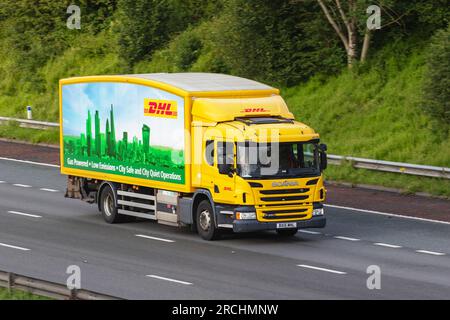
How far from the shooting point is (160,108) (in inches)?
1073

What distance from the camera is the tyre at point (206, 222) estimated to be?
26.3 m

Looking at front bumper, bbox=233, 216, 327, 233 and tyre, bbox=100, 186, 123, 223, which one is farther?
tyre, bbox=100, 186, 123, 223

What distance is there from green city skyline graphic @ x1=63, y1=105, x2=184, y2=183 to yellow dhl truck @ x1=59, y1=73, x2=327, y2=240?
0.08 feet

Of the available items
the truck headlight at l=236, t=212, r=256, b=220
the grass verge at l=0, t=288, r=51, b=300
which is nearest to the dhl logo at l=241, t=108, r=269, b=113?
the truck headlight at l=236, t=212, r=256, b=220

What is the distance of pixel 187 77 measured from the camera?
28.2 meters

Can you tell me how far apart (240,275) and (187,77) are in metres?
6.91

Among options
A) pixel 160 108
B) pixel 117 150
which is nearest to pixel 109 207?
pixel 117 150

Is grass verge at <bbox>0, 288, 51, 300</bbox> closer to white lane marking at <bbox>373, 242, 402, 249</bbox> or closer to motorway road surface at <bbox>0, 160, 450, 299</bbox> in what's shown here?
motorway road surface at <bbox>0, 160, 450, 299</bbox>

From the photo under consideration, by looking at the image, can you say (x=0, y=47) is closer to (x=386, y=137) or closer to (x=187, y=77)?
(x=386, y=137)

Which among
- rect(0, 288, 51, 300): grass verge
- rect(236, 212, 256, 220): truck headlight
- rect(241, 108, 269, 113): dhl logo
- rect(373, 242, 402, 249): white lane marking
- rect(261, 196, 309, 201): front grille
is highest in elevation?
rect(241, 108, 269, 113): dhl logo

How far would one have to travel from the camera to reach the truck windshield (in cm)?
2572

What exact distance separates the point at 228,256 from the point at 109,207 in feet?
18.5

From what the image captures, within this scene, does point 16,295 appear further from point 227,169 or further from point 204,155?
point 204,155
